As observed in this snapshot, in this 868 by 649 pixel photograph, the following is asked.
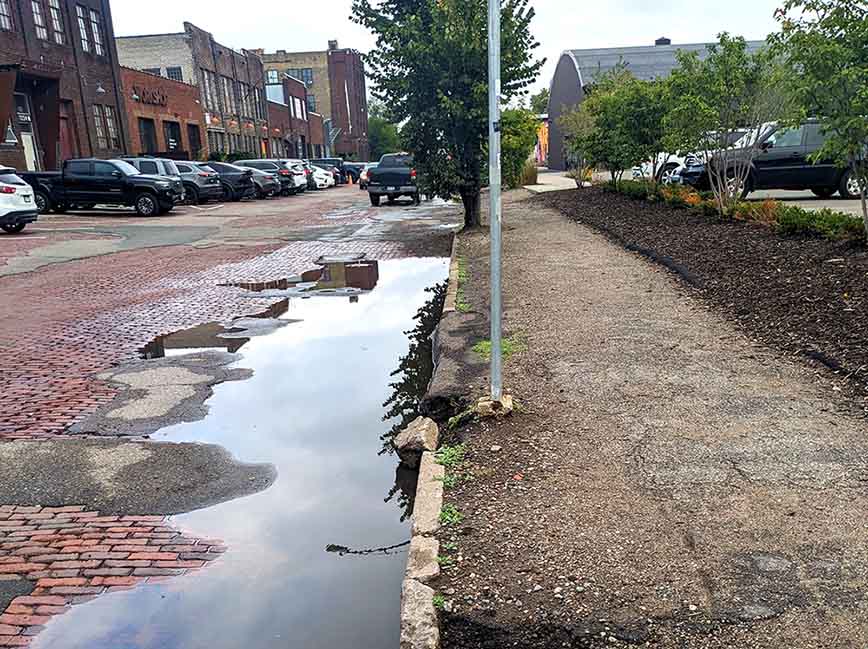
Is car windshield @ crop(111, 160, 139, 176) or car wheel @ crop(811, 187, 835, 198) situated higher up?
car windshield @ crop(111, 160, 139, 176)

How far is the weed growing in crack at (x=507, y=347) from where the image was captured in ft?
21.6

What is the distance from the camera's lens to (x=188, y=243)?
56.8 feet

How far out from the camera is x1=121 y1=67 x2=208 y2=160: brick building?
4050 centimetres

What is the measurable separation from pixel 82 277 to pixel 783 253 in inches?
420

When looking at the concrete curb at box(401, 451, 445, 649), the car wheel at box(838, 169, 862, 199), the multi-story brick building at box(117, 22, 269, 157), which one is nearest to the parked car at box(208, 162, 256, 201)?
the multi-story brick building at box(117, 22, 269, 157)

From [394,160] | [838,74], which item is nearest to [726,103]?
[838,74]

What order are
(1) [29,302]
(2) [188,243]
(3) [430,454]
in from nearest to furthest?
(3) [430,454]
(1) [29,302]
(2) [188,243]

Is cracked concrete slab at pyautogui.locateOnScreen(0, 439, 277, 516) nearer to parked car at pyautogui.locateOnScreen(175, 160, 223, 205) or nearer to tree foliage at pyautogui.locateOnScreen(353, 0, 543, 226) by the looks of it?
tree foliage at pyautogui.locateOnScreen(353, 0, 543, 226)

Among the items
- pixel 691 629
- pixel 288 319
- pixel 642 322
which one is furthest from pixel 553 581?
pixel 288 319

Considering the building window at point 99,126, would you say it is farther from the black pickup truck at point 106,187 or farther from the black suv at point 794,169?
the black suv at point 794,169

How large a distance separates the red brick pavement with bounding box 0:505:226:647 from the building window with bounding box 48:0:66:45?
3609 centimetres

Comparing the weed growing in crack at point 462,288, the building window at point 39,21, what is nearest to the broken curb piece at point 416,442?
the weed growing in crack at point 462,288

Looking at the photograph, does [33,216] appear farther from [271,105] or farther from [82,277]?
[271,105]

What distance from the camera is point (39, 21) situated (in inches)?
1288
